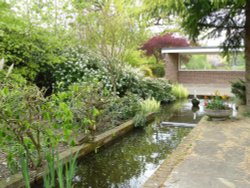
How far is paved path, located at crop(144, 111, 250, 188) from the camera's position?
11.3ft

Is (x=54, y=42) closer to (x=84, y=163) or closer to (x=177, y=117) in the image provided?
(x=84, y=163)

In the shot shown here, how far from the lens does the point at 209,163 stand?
414 cm

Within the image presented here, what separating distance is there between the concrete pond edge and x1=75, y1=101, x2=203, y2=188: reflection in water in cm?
15

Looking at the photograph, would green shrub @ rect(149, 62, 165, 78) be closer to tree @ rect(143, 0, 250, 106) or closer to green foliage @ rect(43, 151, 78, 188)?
tree @ rect(143, 0, 250, 106)

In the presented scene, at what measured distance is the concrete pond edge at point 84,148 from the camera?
3579 millimetres

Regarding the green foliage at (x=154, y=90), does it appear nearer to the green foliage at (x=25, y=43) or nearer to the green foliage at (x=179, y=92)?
the green foliage at (x=179, y=92)

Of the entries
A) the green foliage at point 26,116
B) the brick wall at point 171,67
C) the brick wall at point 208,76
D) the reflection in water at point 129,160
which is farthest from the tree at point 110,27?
the brick wall at point 208,76

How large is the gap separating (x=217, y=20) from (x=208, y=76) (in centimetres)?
1092

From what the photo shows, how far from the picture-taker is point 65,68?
912 centimetres

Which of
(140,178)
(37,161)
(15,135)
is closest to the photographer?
(15,135)

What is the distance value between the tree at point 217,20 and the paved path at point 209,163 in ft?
12.0

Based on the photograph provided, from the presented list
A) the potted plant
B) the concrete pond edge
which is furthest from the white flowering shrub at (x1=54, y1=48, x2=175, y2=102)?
the potted plant

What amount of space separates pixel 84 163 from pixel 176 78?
50.8ft

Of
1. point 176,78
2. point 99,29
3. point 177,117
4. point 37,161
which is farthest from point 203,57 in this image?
point 37,161
